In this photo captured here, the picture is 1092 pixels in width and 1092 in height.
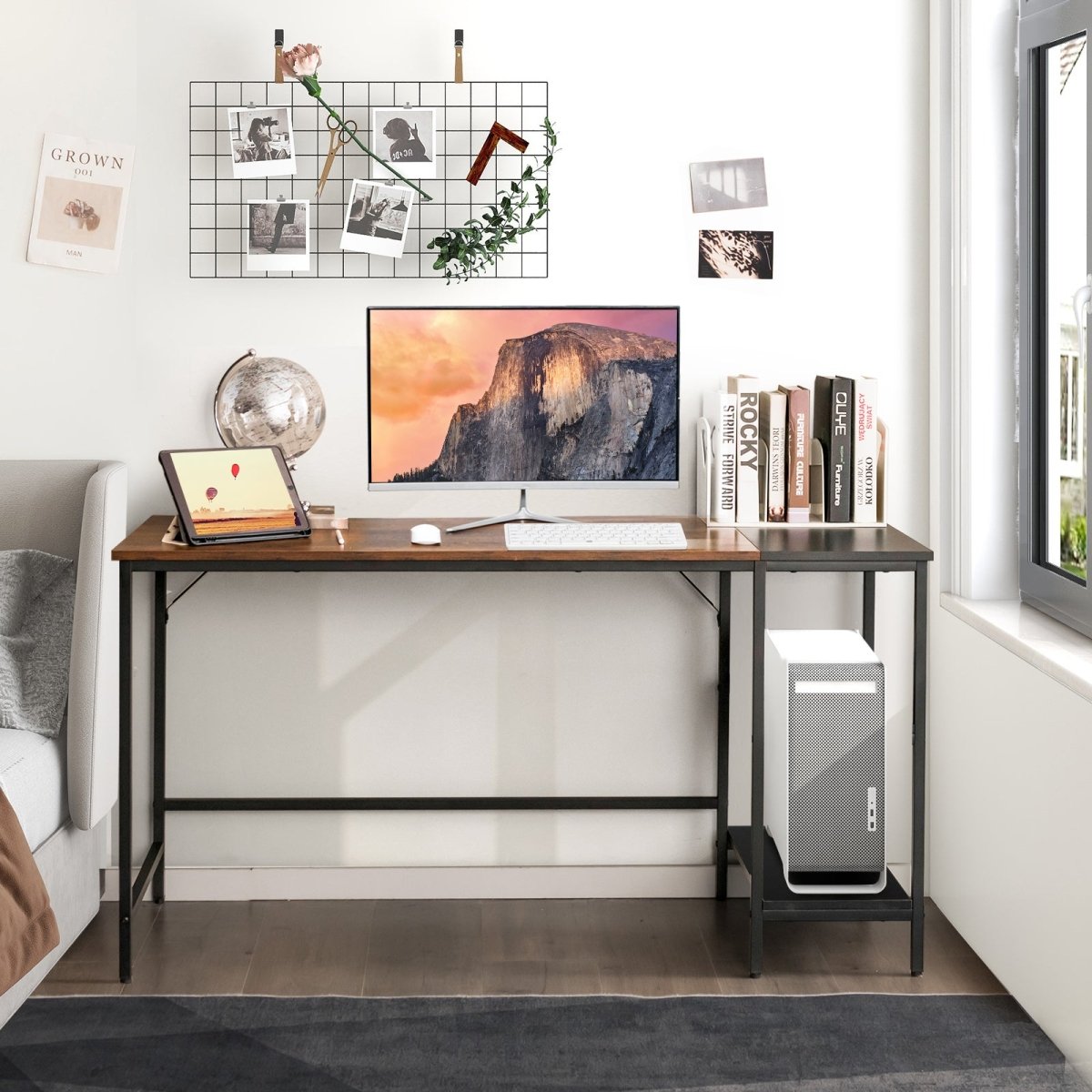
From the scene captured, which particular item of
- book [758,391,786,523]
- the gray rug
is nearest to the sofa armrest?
the gray rug

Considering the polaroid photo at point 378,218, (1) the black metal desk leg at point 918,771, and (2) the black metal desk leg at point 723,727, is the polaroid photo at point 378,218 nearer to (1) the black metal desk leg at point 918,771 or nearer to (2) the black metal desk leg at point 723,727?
(2) the black metal desk leg at point 723,727

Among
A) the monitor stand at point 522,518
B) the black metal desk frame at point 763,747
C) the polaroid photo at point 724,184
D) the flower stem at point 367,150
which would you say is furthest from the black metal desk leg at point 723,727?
the flower stem at point 367,150

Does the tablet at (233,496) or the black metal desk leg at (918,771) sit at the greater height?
the tablet at (233,496)

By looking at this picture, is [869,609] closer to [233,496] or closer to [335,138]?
[233,496]

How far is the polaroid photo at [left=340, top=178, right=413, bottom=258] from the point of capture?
2.69m

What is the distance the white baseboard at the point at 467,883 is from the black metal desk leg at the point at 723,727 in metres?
0.05

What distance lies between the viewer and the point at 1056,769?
2.17 metres

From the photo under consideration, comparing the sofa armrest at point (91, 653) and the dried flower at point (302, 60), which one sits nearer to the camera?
the sofa armrest at point (91, 653)

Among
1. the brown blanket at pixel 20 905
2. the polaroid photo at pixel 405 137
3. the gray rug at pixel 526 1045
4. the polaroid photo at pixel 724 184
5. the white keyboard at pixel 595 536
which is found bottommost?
the gray rug at pixel 526 1045

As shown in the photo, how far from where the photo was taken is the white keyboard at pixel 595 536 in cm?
239

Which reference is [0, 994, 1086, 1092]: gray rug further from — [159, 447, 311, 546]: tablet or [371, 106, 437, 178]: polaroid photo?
[371, 106, 437, 178]: polaroid photo

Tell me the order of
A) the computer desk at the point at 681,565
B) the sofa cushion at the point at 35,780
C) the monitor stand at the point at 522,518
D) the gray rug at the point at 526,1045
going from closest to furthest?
the gray rug at the point at 526,1045 < the sofa cushion at the point at 35,780 < the computer desk at the point at 681,565 < the monitor stand at the point at 522,518

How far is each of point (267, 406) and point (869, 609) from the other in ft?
4.61

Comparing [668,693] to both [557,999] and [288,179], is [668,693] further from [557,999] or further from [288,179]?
[288,179]
